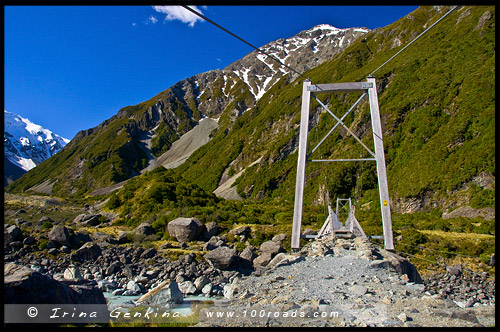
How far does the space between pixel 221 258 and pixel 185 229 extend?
5.65m

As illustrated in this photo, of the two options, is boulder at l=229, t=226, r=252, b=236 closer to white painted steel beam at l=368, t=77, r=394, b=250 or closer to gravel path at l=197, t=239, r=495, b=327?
gravel path at l=197, t=239, r=495, b=327

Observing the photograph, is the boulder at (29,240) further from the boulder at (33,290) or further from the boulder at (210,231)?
the boulder at (33,290)

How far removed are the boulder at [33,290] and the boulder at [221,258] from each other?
227 inches

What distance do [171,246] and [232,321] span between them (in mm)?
10982

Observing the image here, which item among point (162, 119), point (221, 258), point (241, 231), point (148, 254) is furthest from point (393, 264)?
point (162, 119)

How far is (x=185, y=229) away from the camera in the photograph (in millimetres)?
15492

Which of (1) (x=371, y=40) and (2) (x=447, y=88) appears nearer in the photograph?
(2) (x=447, y=88)

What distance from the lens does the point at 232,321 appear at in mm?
3820

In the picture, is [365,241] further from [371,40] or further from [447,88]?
[371,40]

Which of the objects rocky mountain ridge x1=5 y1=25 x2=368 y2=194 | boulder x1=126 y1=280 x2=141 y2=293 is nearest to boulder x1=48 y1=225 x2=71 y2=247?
boulder x1=126 y1=280 x2=141 y2=293

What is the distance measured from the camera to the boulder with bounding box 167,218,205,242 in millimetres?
15391

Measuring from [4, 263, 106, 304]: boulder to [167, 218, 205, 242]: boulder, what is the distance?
425 inches

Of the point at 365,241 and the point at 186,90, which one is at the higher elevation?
the point at 186,90

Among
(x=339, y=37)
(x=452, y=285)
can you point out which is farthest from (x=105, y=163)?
(x=339, y=37)
